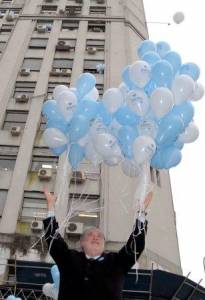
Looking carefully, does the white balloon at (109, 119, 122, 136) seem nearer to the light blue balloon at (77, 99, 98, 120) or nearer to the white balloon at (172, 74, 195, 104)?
the light blue balloon at (77, 99, 98, 120)

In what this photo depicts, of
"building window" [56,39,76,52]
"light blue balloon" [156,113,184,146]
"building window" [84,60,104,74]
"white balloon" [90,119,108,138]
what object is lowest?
"light blue balloon" [156,113,184,146]

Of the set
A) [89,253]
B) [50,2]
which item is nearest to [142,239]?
[89,253]

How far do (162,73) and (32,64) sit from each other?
14739 millimetres

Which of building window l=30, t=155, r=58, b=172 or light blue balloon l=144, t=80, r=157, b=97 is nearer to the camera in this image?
light blue balloon l=144, t=80, r=157, b=97

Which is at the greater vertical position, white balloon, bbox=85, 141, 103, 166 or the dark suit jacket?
white balloon, bbox=85, 141, 103, 166

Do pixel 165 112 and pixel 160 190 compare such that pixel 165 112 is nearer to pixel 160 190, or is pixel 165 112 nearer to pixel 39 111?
pixel 160 190

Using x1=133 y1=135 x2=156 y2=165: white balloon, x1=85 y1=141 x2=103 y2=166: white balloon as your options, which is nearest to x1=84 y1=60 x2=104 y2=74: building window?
x1=85 y1=141 x2=103 y2=166: white balloon

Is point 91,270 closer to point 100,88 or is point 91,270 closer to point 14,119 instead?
point 14,119

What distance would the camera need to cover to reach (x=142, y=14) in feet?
85.5

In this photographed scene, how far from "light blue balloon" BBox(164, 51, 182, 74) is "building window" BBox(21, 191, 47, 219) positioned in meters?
8.33

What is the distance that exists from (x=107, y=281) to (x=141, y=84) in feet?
10.5

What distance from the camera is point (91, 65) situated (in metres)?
19.6

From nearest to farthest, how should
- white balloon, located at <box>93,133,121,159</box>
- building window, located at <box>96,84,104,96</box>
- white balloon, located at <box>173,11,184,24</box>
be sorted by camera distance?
white balloon, located at <box>93,133,121,159</box> < white balloon, located at <box>173,11,184,24</box> < building window, located at <box>96,84,104,96</box>

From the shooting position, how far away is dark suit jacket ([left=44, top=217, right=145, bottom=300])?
3406 mm
